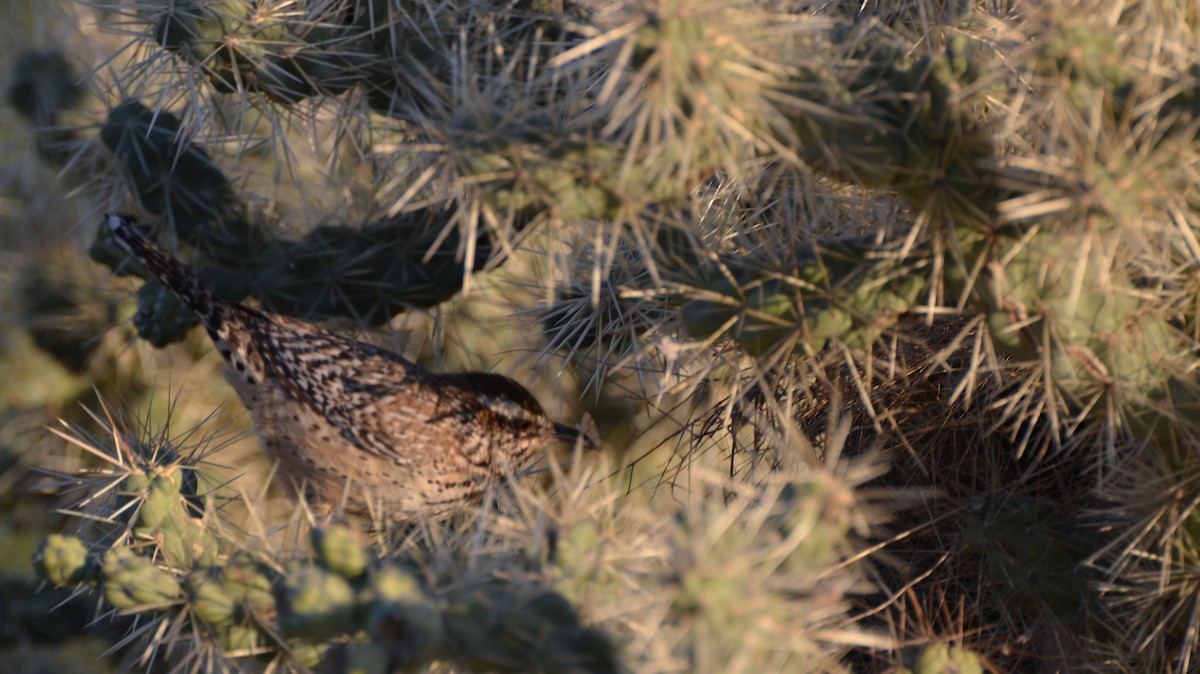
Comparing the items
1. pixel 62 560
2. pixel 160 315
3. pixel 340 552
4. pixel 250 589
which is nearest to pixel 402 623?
pixel 340 552

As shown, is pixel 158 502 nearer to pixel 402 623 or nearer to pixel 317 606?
pixel 317 606

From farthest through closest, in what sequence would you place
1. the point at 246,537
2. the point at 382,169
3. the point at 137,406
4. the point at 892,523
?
the point at 137,406
the point at 382,169
the point at 892,523
the point at 246,537

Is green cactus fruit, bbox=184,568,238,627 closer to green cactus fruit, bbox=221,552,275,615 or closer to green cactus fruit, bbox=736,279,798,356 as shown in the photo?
green cactus fruit, bbox=221,552,275,615

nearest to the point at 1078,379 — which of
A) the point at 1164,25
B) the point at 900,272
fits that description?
the point at 900,272

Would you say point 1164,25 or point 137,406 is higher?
point 1164,25

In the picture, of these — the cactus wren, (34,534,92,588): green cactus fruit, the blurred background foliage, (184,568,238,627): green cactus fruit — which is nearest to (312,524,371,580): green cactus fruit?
the blurred background foliage

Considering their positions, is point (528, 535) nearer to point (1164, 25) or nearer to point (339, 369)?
point (1164, 25)

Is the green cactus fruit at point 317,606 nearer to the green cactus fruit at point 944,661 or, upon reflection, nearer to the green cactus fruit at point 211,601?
the green cactus fruit at point 211,601

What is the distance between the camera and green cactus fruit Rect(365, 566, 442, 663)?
132 cm

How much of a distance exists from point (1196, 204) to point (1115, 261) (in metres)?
0.16

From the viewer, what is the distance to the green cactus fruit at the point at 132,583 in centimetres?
166

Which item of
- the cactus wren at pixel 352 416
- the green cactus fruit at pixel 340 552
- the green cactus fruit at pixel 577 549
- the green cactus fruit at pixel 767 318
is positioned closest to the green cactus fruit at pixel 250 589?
the green cactus fruit at pixel 340 552

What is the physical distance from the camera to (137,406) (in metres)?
3.76

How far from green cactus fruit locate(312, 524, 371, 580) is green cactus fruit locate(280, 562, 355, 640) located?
62 millimetres
